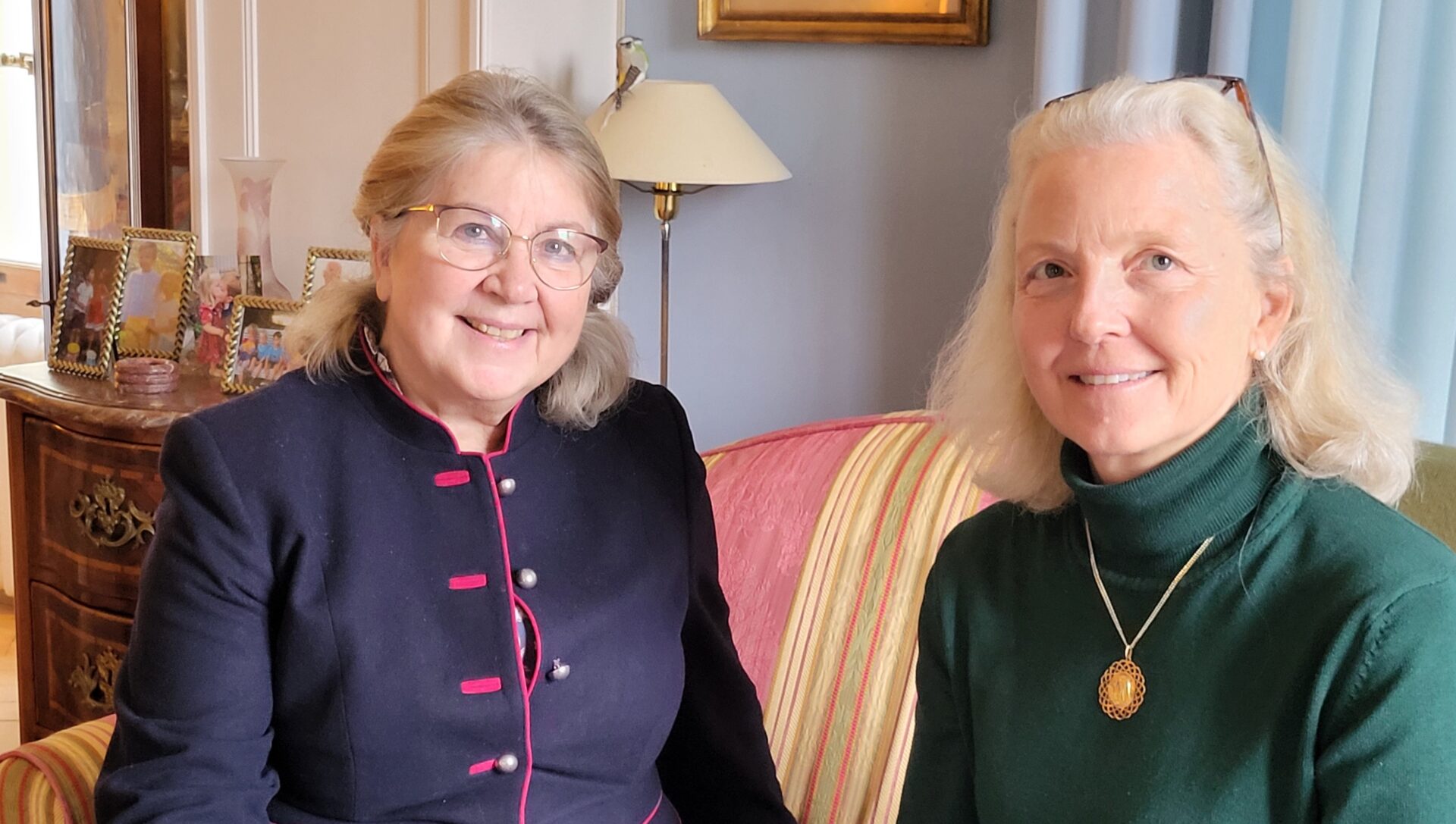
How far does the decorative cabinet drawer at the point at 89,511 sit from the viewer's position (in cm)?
237

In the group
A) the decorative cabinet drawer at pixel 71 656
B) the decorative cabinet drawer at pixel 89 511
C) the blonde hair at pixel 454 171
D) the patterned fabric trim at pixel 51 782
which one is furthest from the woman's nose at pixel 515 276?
the decorative cabinet drawer at pixel 71 656

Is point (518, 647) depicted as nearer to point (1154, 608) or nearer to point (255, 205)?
point (1154, 608)

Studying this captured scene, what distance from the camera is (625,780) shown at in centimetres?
145

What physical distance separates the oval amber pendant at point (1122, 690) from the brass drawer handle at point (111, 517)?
1.83 m

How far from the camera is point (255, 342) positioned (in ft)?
8.48

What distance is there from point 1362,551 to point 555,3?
7.23ft

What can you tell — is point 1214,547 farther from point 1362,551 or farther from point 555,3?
point 555,3

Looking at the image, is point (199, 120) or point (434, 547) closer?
point (434, 547)

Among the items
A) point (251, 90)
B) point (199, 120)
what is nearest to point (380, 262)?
point (251, 90)

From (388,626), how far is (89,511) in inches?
54.4

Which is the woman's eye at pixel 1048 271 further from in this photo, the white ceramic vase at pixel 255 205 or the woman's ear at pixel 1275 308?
the white ceramic vase at pixel 255 205

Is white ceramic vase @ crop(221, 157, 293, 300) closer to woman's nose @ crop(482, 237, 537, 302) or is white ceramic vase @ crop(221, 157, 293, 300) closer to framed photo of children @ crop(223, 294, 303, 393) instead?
framed photo of children @ crop(223, 294, 303, 393)

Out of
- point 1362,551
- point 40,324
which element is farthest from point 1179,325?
point 40,324

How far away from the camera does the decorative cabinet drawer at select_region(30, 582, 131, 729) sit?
2441 mm
